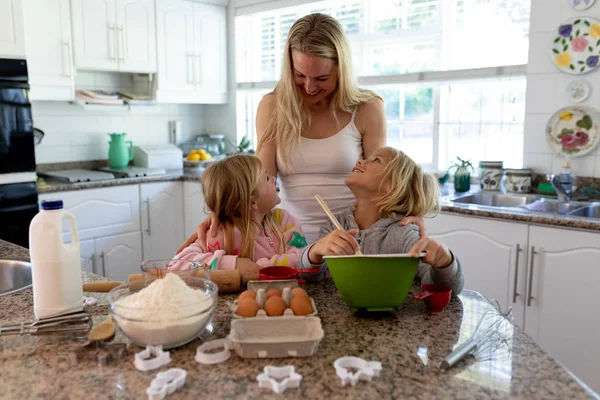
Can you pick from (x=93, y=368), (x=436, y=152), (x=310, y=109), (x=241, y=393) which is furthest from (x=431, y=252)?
(x=436, y=152)

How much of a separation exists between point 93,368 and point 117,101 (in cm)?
299

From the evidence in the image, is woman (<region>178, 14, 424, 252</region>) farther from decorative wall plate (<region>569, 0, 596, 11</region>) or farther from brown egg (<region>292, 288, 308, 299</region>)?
decorative wall plate (<region>569, 0, 596, 11</region>)

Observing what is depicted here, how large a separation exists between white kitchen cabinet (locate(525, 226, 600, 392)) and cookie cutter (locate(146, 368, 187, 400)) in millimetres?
1879

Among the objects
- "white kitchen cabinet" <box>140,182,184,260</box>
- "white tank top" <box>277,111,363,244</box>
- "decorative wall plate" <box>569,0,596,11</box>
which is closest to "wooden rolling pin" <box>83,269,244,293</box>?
"white tank top" <box>277,111,363,244</box>

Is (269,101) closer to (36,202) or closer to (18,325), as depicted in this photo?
(18,325)

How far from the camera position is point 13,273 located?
1643mm

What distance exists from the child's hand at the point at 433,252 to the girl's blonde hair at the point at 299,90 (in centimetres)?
74

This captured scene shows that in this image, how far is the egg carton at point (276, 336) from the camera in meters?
0.97

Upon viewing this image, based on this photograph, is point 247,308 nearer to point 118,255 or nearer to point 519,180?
point 519,180

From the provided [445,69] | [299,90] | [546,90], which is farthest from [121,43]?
[546,90]

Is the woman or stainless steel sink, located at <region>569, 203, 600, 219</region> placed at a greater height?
the woman

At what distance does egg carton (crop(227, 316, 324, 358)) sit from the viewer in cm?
97

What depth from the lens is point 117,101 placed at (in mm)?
3656

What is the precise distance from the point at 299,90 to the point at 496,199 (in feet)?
5.13
